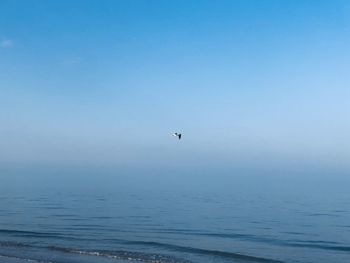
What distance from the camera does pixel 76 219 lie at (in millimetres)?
45531

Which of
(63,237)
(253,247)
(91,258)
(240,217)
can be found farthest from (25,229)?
(240,217)

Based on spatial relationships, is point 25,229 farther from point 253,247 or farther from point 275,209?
point 275,209

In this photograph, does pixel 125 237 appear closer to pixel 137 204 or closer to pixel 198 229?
pixel 198 229

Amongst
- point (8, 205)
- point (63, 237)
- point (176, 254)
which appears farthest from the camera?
point (8, 205)

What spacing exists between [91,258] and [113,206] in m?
31.6

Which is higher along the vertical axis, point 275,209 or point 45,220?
point 275,209

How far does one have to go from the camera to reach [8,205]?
5741cm

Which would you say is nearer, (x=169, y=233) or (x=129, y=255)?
(x=129, y=255)

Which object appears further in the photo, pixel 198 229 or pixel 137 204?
pixel 137 204

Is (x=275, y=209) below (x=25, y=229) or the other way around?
the other way around

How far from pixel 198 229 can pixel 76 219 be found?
12544 millimetres

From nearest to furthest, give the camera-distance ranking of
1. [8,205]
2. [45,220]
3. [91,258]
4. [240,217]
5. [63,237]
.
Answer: [91,258]
[63,237]
[45,220]
[240,217]
[8,205]

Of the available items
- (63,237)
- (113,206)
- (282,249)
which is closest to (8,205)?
(113,206)

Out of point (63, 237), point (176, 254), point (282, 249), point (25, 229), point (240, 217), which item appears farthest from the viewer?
point (240, 217)
